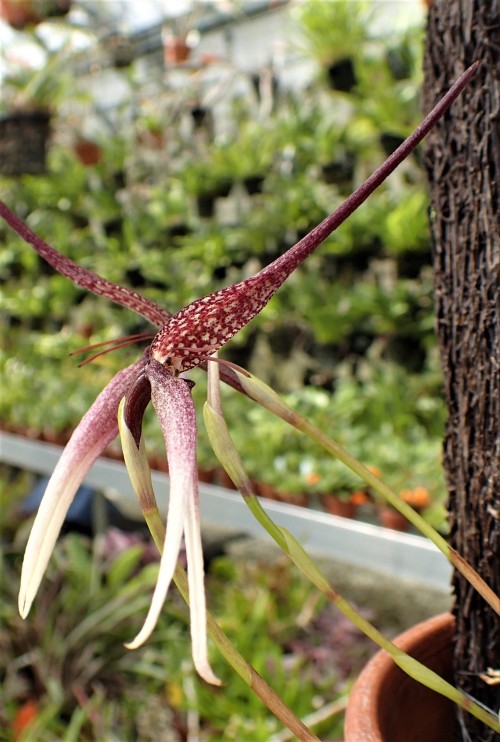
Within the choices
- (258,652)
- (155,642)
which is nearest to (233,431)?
(155,642)

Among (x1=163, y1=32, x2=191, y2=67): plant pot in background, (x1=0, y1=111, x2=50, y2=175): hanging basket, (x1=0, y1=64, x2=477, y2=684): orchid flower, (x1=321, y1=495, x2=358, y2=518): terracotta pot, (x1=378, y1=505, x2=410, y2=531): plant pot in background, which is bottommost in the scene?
(x1=321, y1=495, x2=358, y2=518): terracotta pot

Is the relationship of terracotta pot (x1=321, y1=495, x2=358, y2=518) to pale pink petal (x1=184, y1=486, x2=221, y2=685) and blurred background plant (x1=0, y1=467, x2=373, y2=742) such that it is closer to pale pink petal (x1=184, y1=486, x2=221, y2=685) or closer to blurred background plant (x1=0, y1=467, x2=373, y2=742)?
blurred background plant (x1=0, y1=467, x2=373, y2=742)

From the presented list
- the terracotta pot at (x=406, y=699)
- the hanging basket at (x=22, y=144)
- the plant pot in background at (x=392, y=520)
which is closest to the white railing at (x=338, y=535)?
the plant pot in background at (x=392, y=520)

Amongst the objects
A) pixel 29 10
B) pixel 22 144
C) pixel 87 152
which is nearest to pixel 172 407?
pixel 22 144

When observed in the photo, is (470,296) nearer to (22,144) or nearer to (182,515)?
(182,515)

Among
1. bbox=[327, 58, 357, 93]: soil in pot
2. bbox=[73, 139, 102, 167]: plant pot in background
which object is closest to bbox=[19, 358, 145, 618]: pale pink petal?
bbox=[327, 58, 357, 93]: soil in pot

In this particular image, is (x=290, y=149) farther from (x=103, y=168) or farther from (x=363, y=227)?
(x=103, y=168)

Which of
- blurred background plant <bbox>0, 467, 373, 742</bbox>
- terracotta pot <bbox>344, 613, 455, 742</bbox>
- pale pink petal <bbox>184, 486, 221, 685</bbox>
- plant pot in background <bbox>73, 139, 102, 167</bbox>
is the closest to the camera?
pale pink petal <bbox>184, 486, 221, 685</bbox>
